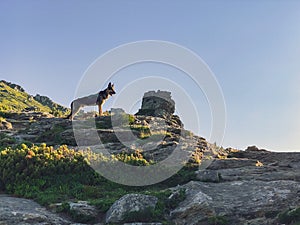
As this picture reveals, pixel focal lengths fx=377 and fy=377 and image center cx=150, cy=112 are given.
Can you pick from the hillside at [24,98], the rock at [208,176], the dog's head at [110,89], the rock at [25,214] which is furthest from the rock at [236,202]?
the hillside at [24,98]

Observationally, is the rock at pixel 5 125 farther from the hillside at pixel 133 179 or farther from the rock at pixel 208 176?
the rock at pixel 208 176

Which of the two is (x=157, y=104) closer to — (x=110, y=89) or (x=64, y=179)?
(x=110, y=89)

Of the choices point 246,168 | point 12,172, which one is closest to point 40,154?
point 12,172

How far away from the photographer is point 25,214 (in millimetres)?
12148

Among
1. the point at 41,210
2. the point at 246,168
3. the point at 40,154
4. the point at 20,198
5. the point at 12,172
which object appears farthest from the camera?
the point at 246,168

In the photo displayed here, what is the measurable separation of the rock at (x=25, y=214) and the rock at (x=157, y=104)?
75.6 feet

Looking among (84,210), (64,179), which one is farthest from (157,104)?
(84,210)

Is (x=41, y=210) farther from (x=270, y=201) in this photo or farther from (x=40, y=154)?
(x=270, y=201)

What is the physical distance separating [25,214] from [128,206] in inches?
134

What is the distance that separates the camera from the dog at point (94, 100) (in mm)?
29344

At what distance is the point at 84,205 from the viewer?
44.9 ft

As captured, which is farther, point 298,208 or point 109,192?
point 109,192

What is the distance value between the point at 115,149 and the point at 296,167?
1035cm

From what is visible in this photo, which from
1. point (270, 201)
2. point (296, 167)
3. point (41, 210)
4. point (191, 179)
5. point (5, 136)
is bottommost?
point (41, 210)
